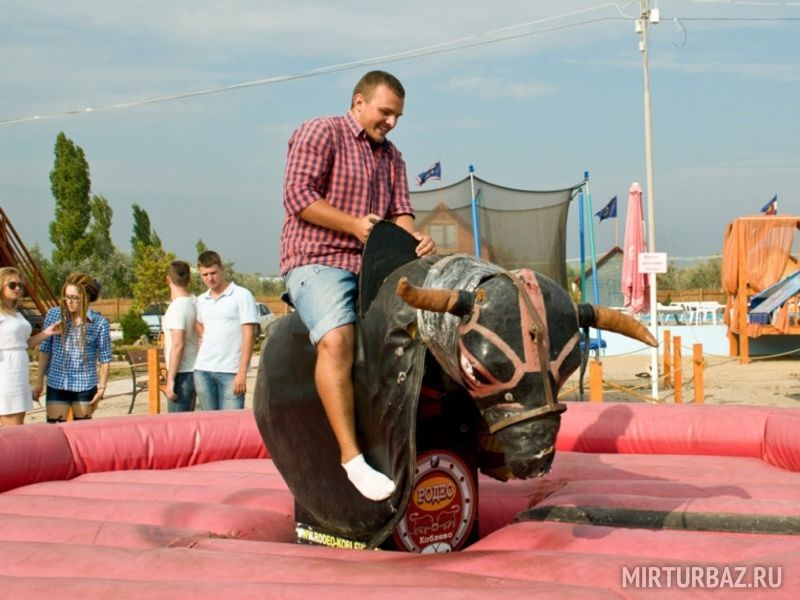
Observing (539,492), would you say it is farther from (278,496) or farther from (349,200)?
(349,200)

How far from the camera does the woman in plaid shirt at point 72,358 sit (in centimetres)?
620

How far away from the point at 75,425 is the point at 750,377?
1227 cm

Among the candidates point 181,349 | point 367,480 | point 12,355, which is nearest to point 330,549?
point 367,480

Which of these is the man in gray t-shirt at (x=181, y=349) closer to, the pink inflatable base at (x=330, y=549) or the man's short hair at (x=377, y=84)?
the pink inflatable base at (x=330, y=549)

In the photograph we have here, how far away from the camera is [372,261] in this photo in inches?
121

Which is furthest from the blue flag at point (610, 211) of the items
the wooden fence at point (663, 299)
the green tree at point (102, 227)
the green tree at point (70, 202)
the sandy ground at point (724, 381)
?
the green tree at point (102, 227)

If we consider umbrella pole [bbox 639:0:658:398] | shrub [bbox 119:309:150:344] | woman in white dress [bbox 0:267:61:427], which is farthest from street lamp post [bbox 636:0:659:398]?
shrub [bbox 119:309:150:344]

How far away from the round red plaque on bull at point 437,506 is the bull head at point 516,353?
682 mm

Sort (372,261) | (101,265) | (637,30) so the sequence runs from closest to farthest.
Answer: (372,261) → (637,30) → (101,265)

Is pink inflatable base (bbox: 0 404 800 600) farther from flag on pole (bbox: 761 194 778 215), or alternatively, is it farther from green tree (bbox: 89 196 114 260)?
green tree (bbox: 89 196 114 260)

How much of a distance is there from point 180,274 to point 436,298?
491 centimetres

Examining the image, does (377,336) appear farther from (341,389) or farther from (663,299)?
(663,299)

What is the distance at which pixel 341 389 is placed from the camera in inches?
119

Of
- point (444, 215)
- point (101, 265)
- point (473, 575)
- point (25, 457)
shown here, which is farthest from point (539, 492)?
point (101, 265)
